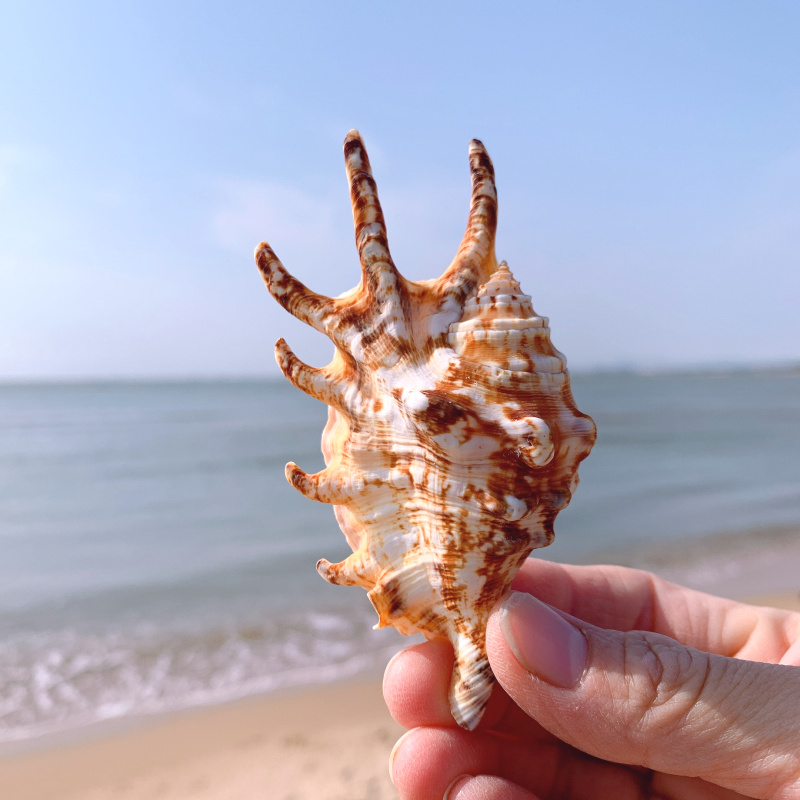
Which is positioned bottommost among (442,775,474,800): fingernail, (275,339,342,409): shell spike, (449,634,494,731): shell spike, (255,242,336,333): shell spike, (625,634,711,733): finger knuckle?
(442,775,474,800): fingernail

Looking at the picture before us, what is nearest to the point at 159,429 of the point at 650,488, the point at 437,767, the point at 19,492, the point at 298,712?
the point at 19,492

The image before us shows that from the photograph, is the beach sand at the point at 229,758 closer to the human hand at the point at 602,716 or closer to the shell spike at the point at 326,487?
the human hand at the point at 602,716

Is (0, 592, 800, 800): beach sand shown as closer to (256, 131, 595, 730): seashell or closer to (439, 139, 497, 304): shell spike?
(256, 131, 595, 730): seashell

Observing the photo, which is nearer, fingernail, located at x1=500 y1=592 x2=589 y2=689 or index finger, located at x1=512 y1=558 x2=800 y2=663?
fingernail, located at x1=500 y1=592 x2=589 y2=689

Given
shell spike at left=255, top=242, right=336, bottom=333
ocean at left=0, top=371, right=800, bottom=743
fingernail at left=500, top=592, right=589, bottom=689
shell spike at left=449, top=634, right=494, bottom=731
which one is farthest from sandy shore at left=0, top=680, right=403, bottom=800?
shell spike at left=255, top=242, right=336, bottom=333

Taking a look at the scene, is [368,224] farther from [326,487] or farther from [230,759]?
[230,759]

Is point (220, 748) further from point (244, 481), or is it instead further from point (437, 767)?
point (244, 481)

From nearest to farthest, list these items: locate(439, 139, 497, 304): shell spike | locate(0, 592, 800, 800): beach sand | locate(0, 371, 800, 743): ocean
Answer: locate(439, 139, 497, 304): shell spike, locate(0, 592, 800, 800): beach sand, locate(0, 371, 800, 743): ocean
